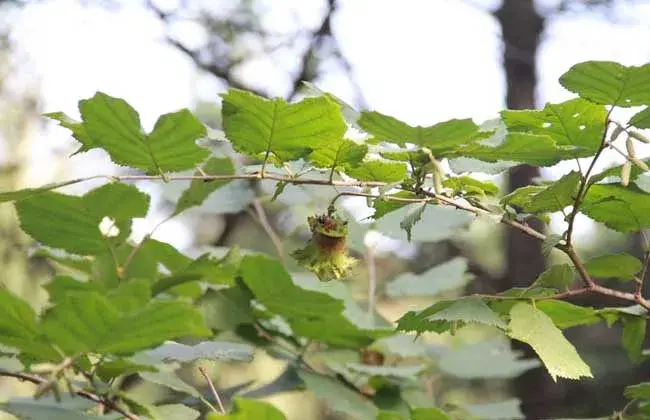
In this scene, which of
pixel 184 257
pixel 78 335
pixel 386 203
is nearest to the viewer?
pixel 78 335

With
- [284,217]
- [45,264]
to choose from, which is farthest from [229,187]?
[45,264]

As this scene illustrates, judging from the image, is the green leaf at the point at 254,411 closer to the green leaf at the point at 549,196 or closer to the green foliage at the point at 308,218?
the green foliage at the point at 308,218

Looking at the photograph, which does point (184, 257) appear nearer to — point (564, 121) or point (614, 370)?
point (564, 121)

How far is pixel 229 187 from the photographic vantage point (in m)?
0.86

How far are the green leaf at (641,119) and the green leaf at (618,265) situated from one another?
14 centimetres

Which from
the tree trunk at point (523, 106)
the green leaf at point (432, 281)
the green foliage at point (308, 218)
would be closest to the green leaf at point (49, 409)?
Answer: the green foliage at point (308, 218)

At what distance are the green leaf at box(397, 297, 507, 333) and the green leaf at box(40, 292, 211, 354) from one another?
A: 14cm

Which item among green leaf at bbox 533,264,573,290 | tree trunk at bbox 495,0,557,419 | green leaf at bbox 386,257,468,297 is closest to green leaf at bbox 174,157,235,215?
green leaf at bbox 533,264,573,290

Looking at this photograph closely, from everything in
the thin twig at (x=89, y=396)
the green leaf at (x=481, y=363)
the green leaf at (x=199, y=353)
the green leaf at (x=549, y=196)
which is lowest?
the green leaf at (x=481, y=363)

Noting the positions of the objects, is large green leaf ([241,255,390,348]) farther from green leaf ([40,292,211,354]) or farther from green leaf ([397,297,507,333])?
green leaf ([40,292,211,354])

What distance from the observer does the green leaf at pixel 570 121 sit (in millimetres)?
431

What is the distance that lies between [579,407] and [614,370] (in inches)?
19.9

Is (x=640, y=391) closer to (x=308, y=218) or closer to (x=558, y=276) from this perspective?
(x=558, y=276)

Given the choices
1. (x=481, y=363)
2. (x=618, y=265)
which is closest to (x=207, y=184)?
(x=618, y=265)
